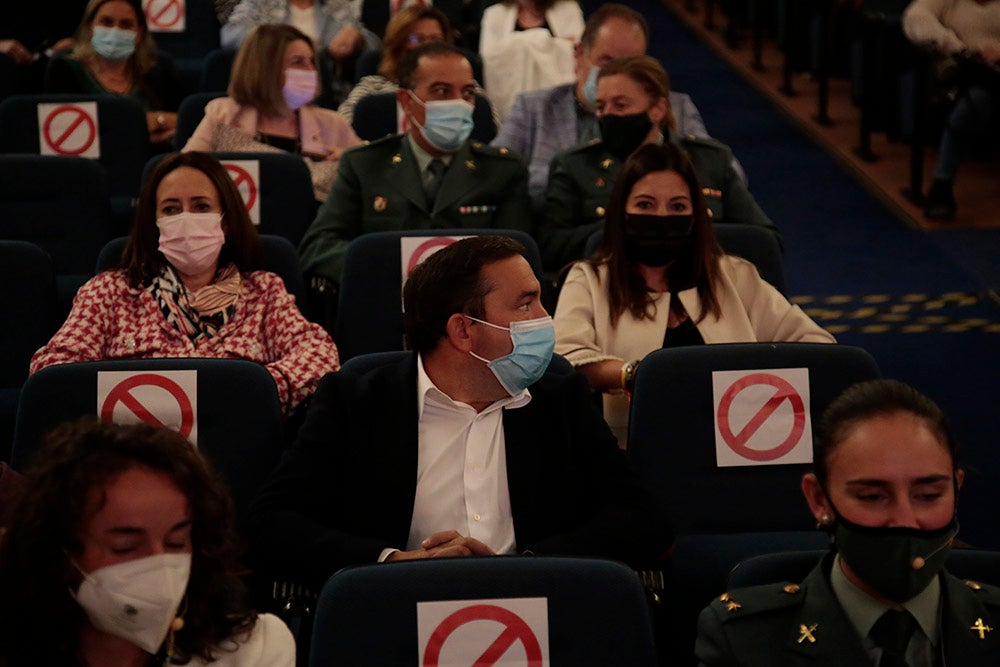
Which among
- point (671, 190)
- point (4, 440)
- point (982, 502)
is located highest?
point (671, 190)

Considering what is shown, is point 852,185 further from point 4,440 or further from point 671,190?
point 4,440

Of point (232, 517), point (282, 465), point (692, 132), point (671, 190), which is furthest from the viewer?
point (692, 132)

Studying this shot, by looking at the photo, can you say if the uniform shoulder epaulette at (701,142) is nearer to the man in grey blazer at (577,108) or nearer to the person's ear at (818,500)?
the man in grey blazer at (577,108)

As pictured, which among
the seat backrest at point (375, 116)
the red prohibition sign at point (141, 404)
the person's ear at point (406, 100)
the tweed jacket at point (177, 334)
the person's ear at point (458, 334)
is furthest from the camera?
the seat backrest at point (375, 116)

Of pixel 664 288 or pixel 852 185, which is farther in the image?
pixel 852 185

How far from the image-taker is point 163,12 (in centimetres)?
764

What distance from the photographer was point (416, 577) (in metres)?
2.19

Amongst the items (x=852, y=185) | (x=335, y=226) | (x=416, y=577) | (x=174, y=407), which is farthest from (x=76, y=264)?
(x=852, y=185)

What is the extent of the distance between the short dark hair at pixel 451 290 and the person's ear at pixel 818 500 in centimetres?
84

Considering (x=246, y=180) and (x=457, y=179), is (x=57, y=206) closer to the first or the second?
(x=246, y=180)

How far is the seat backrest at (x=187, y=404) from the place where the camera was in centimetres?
297

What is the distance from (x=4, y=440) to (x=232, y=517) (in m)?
1.95

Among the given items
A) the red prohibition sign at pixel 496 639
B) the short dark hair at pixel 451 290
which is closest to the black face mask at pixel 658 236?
the short dark hair at pixel 451 290

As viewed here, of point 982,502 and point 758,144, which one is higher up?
point 758,144
